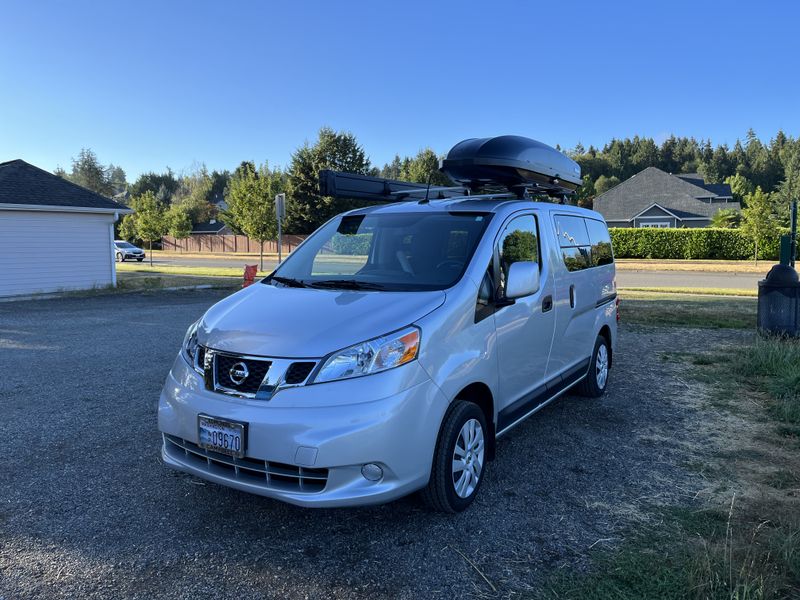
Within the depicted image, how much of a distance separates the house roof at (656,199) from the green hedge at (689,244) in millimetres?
11615

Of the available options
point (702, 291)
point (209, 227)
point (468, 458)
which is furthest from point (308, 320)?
point (209, 227)

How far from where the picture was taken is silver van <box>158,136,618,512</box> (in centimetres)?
295

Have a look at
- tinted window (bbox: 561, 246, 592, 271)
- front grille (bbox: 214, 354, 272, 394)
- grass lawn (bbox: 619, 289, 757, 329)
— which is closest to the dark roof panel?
grass lawn (bbox: 619, 289, 757, 329)

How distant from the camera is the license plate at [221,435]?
3.01 meters

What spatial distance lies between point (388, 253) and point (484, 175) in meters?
1.40

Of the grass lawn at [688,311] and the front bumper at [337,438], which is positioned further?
the grass lawn at [688,311]

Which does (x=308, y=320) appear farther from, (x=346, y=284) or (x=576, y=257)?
(x=576, y=257)

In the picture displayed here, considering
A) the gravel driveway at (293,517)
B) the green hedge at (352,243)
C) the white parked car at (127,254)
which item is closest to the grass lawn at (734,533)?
the gravel driveway at (293,517)

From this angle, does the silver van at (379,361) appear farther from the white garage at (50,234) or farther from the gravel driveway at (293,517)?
the white garage at (50,234)

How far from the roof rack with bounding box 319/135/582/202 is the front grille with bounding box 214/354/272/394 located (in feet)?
8.09

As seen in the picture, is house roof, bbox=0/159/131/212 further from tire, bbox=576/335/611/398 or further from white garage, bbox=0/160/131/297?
tire, bbox=576/335/611/398

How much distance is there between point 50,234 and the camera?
56.9ft

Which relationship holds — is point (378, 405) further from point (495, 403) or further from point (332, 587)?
point (495, 403)

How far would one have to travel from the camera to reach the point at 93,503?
3.66m
